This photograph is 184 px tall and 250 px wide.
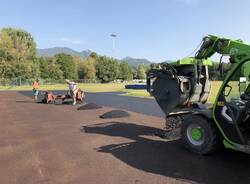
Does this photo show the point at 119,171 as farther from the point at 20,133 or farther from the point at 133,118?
the point at 133,118

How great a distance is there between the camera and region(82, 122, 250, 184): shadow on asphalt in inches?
241

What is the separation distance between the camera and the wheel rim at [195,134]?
25.1 feet

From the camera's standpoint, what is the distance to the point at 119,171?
6496 millimetres

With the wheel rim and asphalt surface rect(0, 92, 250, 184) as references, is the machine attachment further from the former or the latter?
the wheel rim

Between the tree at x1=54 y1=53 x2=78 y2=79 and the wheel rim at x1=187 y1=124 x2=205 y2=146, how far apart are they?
314ft

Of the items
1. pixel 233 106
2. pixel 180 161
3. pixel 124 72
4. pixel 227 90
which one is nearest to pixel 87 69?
pixel 124 72

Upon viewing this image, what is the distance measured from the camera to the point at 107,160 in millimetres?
7293

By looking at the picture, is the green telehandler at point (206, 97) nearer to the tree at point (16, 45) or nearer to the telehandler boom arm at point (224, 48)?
the telehandler boom arm at point (224, 48)

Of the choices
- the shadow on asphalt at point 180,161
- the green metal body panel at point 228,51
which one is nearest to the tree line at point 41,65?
the green metal body panel at point 228,51

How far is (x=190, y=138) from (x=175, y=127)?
158 cm

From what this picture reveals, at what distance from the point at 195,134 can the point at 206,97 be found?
8.32 ft

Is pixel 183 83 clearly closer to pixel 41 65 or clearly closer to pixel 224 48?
pixel 224 48

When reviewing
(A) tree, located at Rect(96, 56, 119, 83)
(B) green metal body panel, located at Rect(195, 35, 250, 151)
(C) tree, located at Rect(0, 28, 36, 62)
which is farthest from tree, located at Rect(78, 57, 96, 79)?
(B) green metal body panel, located at Rect(195, 35, 250, 151)

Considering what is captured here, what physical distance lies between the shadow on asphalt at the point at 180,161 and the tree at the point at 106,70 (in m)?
98.8
